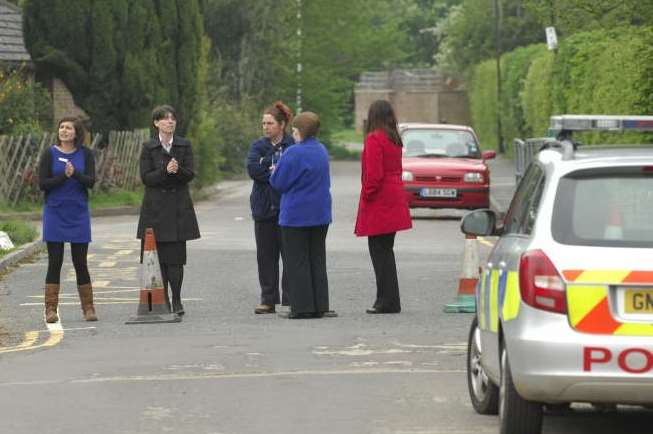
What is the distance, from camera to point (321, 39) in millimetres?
65938

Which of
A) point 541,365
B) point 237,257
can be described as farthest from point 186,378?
point 237,257

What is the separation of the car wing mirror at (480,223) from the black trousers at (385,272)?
5176 mm

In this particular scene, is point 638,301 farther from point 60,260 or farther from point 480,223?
point 60,260

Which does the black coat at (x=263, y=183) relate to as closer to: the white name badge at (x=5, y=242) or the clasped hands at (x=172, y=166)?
the clasped hands at (x=172, y=166)

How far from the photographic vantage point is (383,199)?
14367 mm

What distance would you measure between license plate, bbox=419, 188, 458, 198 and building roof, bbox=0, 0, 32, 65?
12.6m

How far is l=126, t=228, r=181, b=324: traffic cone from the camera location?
14.0 m

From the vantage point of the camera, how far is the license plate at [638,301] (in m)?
7.46

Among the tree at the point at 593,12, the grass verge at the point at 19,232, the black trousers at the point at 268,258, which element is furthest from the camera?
the grass verge at the point at 19,232

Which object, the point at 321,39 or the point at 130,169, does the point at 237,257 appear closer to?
the point at 130,169

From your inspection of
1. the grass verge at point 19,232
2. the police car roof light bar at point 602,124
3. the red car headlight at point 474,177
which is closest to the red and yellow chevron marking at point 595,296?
the police car roof light bar at point 602,124

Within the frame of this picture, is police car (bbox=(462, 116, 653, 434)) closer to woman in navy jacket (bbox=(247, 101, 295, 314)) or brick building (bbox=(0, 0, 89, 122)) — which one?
woman in navy jacket (bbox=(247, 101, 295, 314))

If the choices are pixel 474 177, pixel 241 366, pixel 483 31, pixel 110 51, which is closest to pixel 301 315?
pixel 241 366

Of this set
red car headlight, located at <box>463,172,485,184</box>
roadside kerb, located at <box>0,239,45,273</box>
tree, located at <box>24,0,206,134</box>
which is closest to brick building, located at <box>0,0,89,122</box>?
tree, located at <box>24,0,206,134</box>
